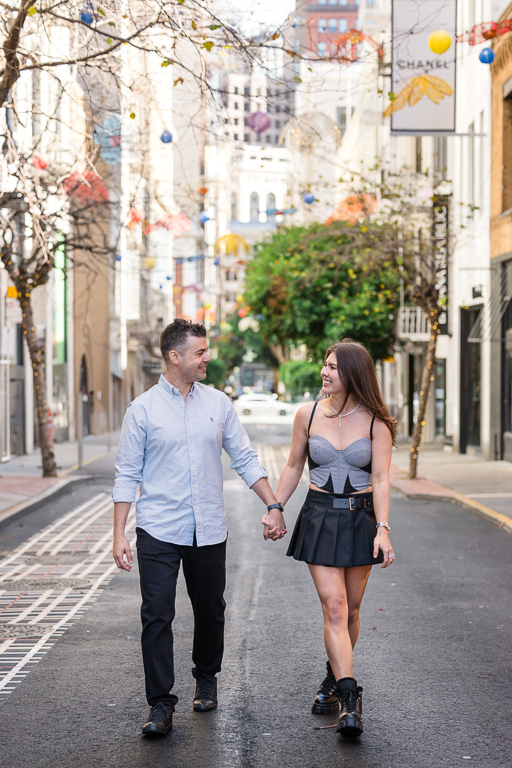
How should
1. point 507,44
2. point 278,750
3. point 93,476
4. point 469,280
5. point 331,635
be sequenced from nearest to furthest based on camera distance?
point 278,750, point 331,635, point 93,476, point 507,44, point 469,280

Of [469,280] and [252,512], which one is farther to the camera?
[469,280]

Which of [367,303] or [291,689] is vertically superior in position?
[367,303]

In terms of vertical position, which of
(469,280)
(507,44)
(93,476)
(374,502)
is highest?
(507,44)

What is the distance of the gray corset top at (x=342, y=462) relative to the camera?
17.5 feet

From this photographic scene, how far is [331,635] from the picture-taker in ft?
17.1

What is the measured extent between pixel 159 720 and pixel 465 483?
13.9 m

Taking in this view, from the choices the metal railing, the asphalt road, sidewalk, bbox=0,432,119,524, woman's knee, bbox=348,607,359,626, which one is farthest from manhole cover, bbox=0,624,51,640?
the metal railing

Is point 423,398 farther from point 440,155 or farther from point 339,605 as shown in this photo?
point 339,605

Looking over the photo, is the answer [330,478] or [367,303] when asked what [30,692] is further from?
[367,303]

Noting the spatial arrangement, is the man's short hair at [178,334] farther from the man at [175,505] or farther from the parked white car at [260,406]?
the parked white car at [260,406]

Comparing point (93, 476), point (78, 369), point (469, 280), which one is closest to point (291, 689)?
point (93, 476)

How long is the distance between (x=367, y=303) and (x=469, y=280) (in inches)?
245

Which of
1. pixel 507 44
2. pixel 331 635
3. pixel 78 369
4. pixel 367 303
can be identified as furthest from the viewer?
pixel 78 369

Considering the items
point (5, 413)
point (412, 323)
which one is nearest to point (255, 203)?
point (412, 323)
